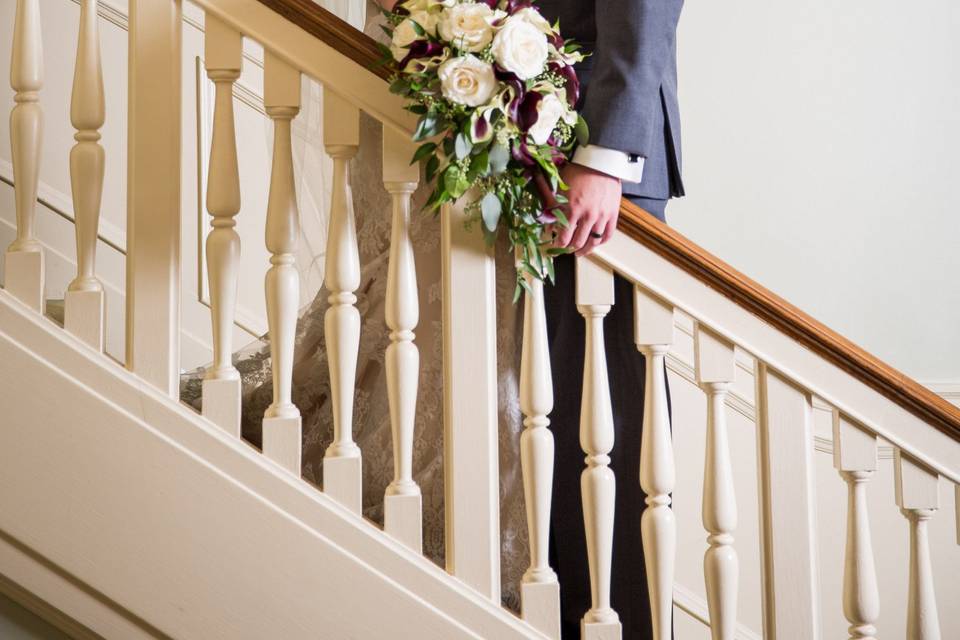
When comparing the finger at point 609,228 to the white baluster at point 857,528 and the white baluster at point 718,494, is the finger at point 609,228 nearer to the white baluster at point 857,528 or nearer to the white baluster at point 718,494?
the white baluster at point 718,494

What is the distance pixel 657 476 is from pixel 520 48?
0.60 meters

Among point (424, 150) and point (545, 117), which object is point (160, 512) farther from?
point (545, 117)

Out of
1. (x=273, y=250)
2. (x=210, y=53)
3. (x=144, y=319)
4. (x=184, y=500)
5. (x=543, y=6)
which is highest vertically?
(x=543, y=6)

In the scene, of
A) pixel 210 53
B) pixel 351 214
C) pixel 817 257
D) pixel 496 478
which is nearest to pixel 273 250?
pixel 351 214

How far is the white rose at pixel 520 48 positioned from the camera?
3.73 ft

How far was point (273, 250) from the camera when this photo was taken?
1240mm

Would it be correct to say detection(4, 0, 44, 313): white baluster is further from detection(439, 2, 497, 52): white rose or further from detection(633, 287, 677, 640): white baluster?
detection(633, 287, 677, 640): white baluster

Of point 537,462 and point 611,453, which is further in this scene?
point 611,453

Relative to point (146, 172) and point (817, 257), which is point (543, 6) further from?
point (817, 257)

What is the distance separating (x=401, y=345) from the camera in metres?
1.25

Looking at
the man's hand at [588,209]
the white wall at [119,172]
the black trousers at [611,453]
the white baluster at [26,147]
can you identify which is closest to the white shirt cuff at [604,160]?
the man's hand at [588,209]

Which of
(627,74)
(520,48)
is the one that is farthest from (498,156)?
(627,74)

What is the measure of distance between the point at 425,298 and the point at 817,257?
1797mm

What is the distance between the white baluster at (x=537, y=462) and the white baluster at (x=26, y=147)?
65 cm
